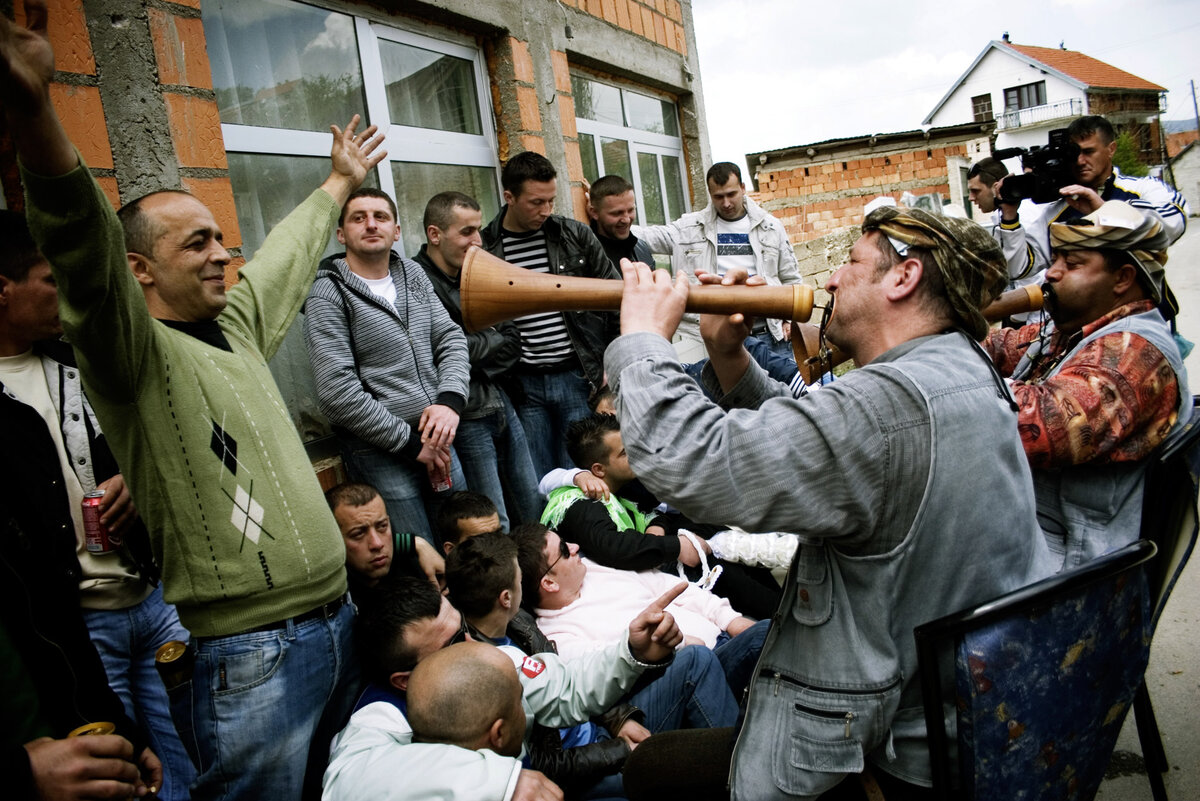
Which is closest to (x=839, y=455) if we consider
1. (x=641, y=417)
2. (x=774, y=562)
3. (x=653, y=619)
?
(x=641, y=417)

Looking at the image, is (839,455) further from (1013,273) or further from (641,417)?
(1013,273)

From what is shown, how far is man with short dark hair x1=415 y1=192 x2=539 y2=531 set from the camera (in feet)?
12.2

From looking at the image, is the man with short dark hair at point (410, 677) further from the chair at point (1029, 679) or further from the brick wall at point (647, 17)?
the brick wall at point (647, 17)

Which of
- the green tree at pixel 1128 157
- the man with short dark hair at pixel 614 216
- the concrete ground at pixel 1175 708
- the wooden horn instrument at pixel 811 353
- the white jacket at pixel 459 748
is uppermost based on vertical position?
the green tree at pixel 1128 157

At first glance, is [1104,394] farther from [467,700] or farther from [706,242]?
[706,242]

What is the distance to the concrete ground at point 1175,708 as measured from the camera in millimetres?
2471

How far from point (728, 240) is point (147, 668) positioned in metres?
4.51

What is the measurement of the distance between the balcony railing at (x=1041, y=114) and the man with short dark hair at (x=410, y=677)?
48.3 metres

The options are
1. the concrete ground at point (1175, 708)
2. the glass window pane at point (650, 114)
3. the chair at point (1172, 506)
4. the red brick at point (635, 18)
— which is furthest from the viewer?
the glass window pane at point (650, 114)

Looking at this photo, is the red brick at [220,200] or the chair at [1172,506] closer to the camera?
the chair at [1172,506]

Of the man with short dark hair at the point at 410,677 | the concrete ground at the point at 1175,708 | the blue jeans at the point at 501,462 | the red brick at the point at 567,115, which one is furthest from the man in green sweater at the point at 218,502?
the red brick at the point at 567,115

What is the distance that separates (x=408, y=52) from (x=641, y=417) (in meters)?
3.77

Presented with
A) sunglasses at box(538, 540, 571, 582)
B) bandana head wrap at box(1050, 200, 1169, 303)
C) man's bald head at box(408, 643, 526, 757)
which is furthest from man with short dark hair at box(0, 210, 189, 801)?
bandana head wrap at box(1050, 200, 1169, 303)

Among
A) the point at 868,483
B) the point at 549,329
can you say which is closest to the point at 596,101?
the point at 549,329
